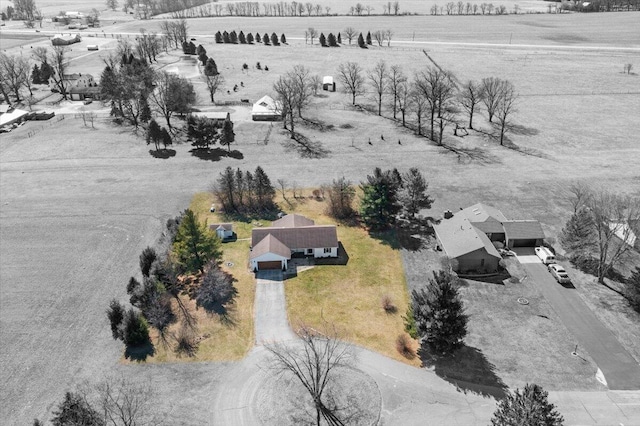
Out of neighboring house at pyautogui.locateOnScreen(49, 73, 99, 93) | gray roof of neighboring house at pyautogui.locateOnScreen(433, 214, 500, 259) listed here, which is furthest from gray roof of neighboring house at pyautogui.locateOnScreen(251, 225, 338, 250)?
neighboring house at pyautogui.locateOnScreen(49, 73, 99, 93)

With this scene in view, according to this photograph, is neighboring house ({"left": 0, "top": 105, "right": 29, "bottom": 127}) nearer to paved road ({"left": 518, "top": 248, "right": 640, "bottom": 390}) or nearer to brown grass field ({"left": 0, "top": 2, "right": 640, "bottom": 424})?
brown grass field ({"left": 0, "top": 2, "right": 640, "bottom": 424})

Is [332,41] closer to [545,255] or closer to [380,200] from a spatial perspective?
[380,200]

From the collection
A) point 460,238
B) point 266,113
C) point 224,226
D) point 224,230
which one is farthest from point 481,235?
point 266,113

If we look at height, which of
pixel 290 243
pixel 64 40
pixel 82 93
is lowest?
pixel 290 243

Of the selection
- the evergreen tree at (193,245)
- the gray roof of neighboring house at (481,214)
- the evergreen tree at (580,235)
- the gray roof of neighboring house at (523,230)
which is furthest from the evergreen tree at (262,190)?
the evergreen tree at (580,235)

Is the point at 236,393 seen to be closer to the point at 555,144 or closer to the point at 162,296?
the point at 162,296

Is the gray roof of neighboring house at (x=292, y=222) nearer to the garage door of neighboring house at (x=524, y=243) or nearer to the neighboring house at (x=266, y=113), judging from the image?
the garage door of neighboring house at (x=524, y=243)

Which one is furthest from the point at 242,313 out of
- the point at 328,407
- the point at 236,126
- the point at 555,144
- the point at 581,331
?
the point at 555,144
